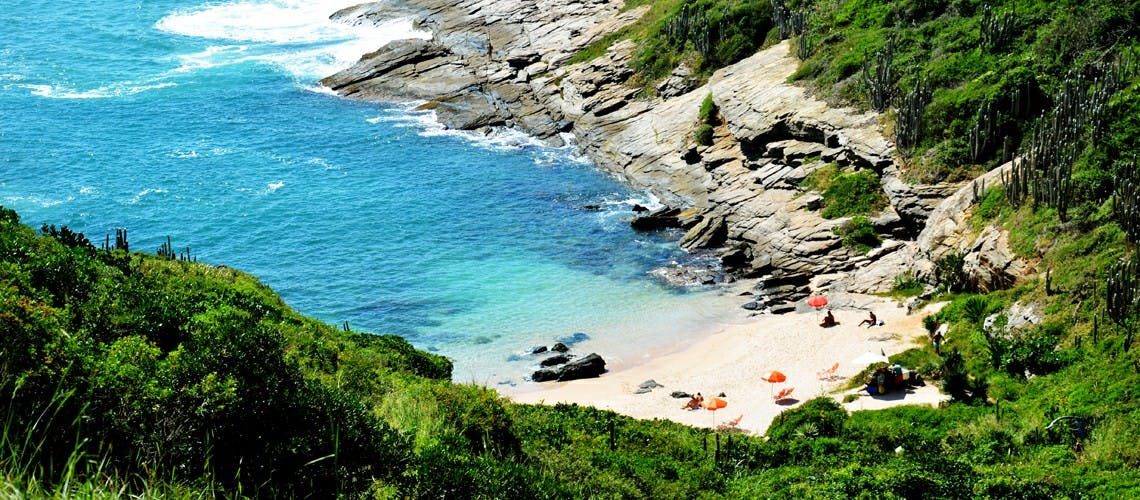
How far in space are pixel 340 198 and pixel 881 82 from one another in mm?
29647

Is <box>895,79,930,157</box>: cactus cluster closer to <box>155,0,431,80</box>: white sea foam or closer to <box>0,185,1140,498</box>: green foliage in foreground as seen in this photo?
<box>0,185,1140,498</box>: green foliage in foreground

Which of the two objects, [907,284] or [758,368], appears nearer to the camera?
[758,368]

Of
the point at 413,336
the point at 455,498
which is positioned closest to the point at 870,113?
the point at 413,336

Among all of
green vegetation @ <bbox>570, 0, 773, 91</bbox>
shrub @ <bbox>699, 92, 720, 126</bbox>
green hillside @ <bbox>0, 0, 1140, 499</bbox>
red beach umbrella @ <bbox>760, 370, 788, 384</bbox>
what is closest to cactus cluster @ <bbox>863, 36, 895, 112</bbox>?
green hillside @ <bbox>0, 0, 1140, 499</bbox>

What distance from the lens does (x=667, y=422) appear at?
96.4ft

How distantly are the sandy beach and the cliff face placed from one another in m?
3.01

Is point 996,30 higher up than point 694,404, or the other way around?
point 996,30

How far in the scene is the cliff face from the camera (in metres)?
42.4

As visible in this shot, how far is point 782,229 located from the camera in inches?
1822

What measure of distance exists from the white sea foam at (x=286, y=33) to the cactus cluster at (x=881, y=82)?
44.1 meters

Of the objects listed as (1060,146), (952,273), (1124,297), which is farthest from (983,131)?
→ (1124,297)

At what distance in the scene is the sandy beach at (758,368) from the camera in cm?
3300

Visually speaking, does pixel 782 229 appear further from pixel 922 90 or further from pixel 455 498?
pixel 455 498

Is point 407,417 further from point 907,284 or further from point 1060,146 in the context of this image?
point 1060,146
